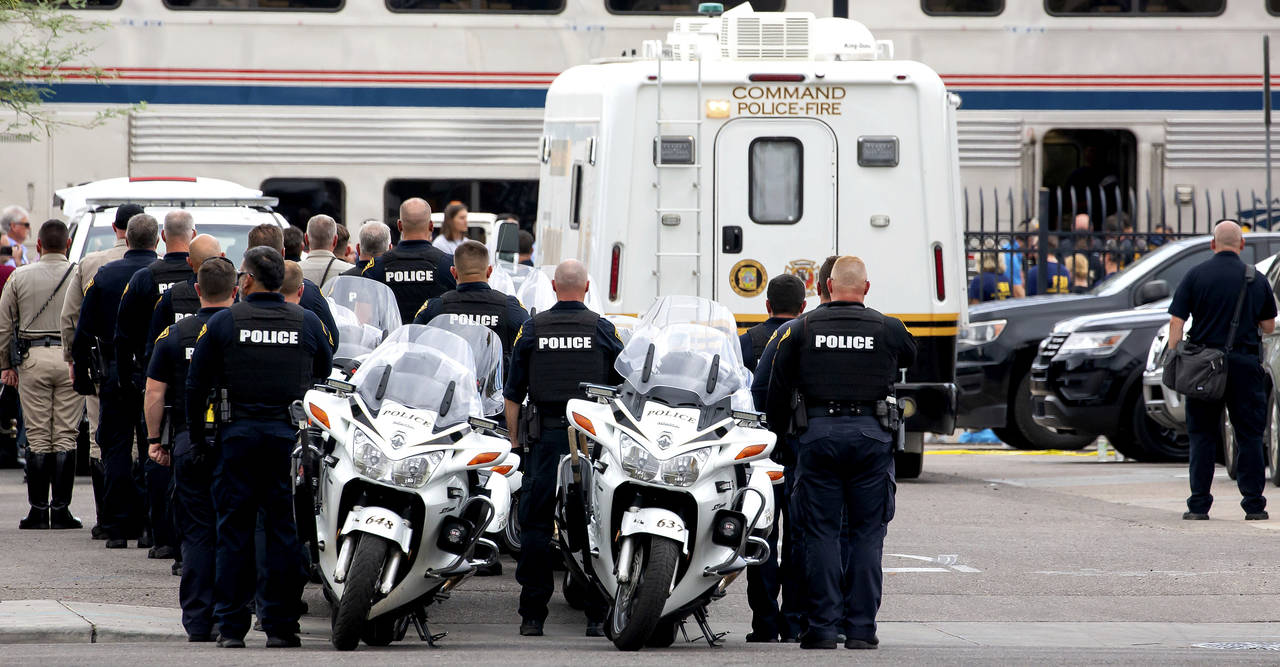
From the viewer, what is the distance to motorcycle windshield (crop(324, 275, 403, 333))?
9.35 meters

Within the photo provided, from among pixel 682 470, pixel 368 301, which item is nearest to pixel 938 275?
pixel 368 301

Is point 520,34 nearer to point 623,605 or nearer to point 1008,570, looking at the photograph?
point 1008,570

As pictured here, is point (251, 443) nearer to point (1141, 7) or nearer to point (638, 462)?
point (638, 462)

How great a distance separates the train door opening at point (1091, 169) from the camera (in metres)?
19.0

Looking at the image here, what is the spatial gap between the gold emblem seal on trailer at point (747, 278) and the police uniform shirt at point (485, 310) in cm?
433

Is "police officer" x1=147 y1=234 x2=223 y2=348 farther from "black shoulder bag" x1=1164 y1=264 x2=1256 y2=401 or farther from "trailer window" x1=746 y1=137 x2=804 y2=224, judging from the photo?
"black shoulder bag" x1=1164 y1=264 x2=1256 y2=401

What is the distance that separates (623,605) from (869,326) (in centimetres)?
157

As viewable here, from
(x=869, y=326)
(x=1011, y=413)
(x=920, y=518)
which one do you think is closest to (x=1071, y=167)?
(x=1011, y=413)

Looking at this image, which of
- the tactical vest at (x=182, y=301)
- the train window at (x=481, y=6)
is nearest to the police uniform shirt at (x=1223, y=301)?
the tactical vest at (x=182, y=301)

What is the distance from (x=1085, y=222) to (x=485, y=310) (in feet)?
36.0

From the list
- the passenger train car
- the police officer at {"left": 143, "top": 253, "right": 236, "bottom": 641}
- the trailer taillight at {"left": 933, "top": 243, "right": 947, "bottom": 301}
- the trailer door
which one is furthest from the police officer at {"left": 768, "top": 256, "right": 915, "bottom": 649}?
the passenger train car

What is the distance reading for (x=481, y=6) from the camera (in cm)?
1828

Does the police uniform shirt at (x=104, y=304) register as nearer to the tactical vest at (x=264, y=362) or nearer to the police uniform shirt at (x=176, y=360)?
the police uniform shirt at (x=176, y=360)

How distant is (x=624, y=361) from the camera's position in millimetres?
8219
